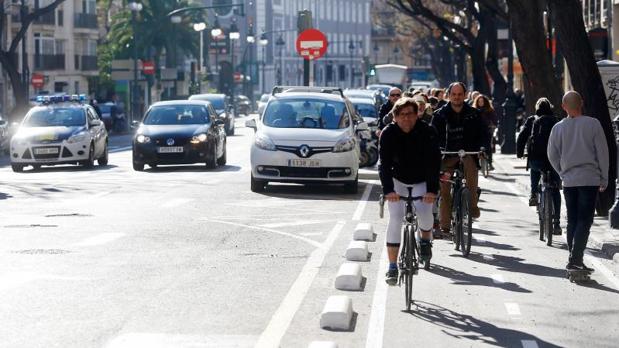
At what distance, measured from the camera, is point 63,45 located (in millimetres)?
102562

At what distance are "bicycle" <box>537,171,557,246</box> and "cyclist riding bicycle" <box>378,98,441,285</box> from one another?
5.65 meters

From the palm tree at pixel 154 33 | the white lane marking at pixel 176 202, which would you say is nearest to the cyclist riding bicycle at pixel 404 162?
the white lane marking at pixel 176 202

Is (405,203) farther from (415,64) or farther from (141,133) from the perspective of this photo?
(415,64)

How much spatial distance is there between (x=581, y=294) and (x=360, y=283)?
1.87 meters

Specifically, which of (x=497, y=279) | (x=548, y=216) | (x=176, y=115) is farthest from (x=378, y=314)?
(x=176, y=115)

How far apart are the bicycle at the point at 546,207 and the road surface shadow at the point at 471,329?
601 cm

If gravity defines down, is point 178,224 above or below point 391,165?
below

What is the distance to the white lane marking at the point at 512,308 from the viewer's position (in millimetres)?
12469

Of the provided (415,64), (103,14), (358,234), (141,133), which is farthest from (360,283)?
(415,64)

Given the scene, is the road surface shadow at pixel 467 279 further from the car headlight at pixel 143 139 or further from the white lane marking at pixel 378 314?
the car headlight at pixel 143 139

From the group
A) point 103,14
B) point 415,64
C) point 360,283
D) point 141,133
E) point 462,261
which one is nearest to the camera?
point 360,283

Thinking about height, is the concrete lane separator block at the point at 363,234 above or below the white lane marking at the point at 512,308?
below

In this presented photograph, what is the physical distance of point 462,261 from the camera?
54.0ft

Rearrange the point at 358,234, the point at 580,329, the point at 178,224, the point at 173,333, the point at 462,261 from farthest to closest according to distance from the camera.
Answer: the point at 178,224 < the point at 358,234 < the point at 462,261 < the point at 580,329 < the point at 173,333
